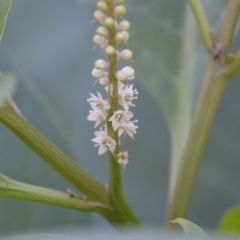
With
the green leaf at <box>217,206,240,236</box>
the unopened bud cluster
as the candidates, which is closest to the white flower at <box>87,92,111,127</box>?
the unopened bud cluster

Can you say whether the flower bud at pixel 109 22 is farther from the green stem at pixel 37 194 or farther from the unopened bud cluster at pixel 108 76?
the green stem at pixel 37 194

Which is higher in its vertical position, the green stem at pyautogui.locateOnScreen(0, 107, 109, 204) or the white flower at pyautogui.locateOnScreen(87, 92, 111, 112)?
the white flower at pyautogui.locateOnScreen(87, 92, 111, 112)

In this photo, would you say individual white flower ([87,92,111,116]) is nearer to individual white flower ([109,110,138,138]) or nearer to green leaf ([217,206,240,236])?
individual white flower ([109,110,138,138])

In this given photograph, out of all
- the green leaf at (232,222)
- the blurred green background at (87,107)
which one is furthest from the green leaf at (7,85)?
the blurred green background at (87,107)

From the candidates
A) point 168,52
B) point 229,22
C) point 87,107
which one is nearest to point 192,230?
point 229,22

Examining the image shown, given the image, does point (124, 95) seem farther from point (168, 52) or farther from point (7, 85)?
point (168, 52)

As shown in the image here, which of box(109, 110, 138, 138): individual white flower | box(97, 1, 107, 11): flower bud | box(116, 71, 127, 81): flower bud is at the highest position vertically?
box(97, 1, 107, 11): flower bud
